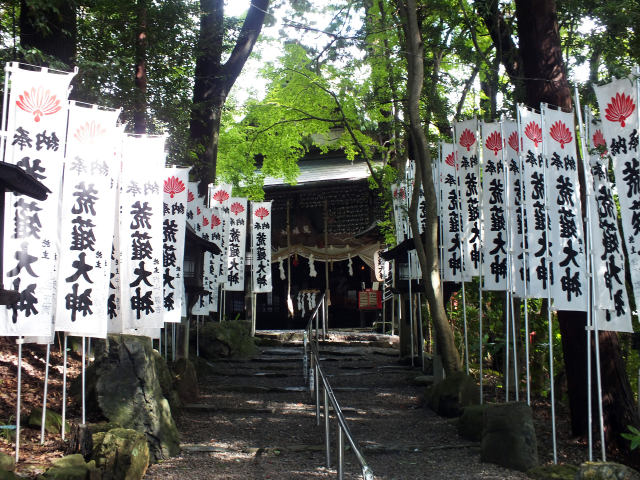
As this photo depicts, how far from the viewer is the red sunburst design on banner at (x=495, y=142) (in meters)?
9.68

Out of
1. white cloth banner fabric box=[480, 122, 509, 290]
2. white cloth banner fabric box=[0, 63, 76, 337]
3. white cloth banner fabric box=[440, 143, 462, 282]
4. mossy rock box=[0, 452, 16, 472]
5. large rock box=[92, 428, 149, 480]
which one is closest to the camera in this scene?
mossy rock box=[0, 452, 16, 472]

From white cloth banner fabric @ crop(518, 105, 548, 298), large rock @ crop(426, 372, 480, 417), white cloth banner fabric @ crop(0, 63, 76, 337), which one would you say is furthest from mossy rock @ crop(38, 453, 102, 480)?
large rock @ crop(426, 372, 480, 417)

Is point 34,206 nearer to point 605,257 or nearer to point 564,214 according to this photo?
point 564,214

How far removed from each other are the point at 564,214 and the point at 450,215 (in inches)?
138

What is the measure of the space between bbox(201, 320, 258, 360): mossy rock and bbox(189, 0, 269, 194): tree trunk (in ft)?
12.0

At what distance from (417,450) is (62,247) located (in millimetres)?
5025

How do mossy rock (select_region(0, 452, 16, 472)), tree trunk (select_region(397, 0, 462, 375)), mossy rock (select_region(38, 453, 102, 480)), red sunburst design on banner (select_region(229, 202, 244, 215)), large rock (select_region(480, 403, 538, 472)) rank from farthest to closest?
red sunburst design on banner (select_region(229, 202, 244, 215))
tree trunk (select_region(397, 0, 462, 375))
large rock (select_region(480, 403, 538, 472))
mossy rock (select_region(38, 453, 102, 480))
mossy rock (select_region(0, 452, 16, 472))

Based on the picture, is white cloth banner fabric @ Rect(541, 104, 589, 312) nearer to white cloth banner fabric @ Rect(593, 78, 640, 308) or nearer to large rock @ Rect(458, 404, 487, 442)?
white cloth banner fabric @ Rect(593, 78, 640, 308)

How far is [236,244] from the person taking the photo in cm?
1631

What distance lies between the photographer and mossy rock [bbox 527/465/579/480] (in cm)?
649

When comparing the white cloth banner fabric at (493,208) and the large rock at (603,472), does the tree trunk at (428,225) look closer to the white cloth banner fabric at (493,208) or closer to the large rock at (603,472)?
the white cloth banner fabric at (493,208)

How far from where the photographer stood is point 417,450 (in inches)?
315

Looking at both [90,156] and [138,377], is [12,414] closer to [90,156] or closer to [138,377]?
[138,377]

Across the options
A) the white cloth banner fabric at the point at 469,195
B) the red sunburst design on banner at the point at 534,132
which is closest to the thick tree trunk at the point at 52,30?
the white cloth banner fabric at the point at 469,195
